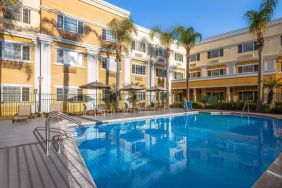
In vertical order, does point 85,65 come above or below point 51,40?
below

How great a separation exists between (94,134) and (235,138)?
788 cm

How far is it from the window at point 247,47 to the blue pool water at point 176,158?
2103 centimetres

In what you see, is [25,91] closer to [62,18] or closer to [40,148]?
[62,18]

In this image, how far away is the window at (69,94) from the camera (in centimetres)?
1936

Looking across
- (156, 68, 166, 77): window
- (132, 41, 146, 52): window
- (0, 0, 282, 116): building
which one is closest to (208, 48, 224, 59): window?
(0, 0, 282, 116): building

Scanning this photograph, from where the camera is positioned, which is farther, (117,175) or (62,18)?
(62,18)

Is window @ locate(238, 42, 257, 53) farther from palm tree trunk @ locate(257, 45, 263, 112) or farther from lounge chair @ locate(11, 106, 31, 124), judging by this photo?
lounge chair @ locate(11, 106, 31, 124)

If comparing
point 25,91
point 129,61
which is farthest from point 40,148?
point 129,61

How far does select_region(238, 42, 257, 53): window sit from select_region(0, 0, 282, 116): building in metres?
0.10

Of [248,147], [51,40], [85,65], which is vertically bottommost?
[248,147]

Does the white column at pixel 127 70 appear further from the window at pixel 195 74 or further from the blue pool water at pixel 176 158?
the window at pixel 195 74

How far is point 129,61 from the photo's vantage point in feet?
84.8

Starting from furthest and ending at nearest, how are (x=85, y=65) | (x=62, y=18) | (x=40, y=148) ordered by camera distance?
(x=85, y=65) < (x=62, y=18) < (x=40, y=148)

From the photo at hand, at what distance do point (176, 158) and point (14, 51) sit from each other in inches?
641
